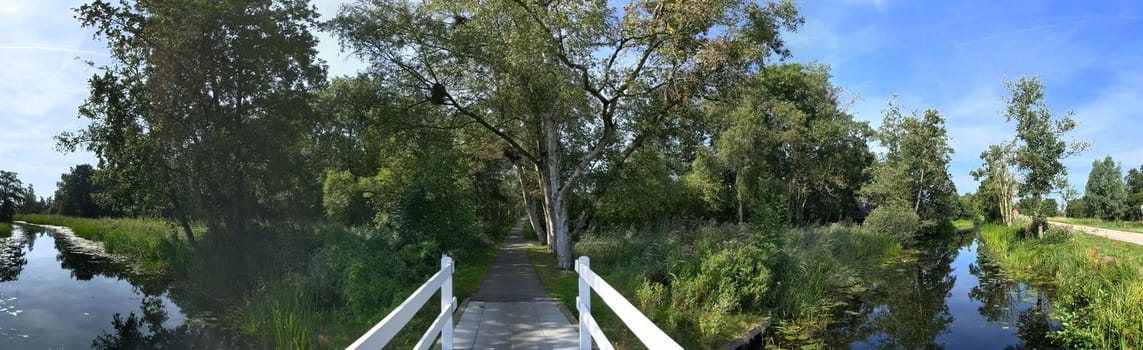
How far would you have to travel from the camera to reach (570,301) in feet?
33.4

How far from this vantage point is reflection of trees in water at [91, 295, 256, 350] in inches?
Result: 369

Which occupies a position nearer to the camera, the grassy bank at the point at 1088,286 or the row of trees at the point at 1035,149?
the grassy bank at the point at 1088,286

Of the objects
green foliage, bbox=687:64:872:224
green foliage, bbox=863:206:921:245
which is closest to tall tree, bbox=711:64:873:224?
green foliage, bbox=687:64:872:224

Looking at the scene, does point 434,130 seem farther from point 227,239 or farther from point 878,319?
point 878,319

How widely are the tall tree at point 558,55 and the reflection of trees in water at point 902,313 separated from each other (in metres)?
5.62

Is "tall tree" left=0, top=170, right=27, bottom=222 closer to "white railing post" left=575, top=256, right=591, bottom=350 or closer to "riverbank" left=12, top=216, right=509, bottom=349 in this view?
"riverbank" left=12, top=216, right=509, bottom=349

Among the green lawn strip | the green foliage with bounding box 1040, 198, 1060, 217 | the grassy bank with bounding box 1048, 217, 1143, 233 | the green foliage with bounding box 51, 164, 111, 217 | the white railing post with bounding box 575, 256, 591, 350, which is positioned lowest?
the green lawn strip

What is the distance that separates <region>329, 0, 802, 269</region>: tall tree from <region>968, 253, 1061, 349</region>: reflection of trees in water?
6.86 m

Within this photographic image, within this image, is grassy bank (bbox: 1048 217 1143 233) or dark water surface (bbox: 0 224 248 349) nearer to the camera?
dark water surface (bbox: 0 224 248 349)

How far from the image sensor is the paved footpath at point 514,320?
268 inches

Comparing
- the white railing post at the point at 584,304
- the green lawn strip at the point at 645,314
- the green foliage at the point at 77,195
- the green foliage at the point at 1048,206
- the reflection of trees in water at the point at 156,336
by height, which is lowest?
the reflection of trees in water at the point at 156,336

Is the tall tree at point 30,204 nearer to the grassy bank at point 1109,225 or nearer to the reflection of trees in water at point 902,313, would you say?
the reflection of trees in water at point 902,313

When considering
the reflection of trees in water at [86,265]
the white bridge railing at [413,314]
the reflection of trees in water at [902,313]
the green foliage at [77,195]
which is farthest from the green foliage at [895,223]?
the green foliage at [77,195]

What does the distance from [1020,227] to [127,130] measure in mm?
29518
